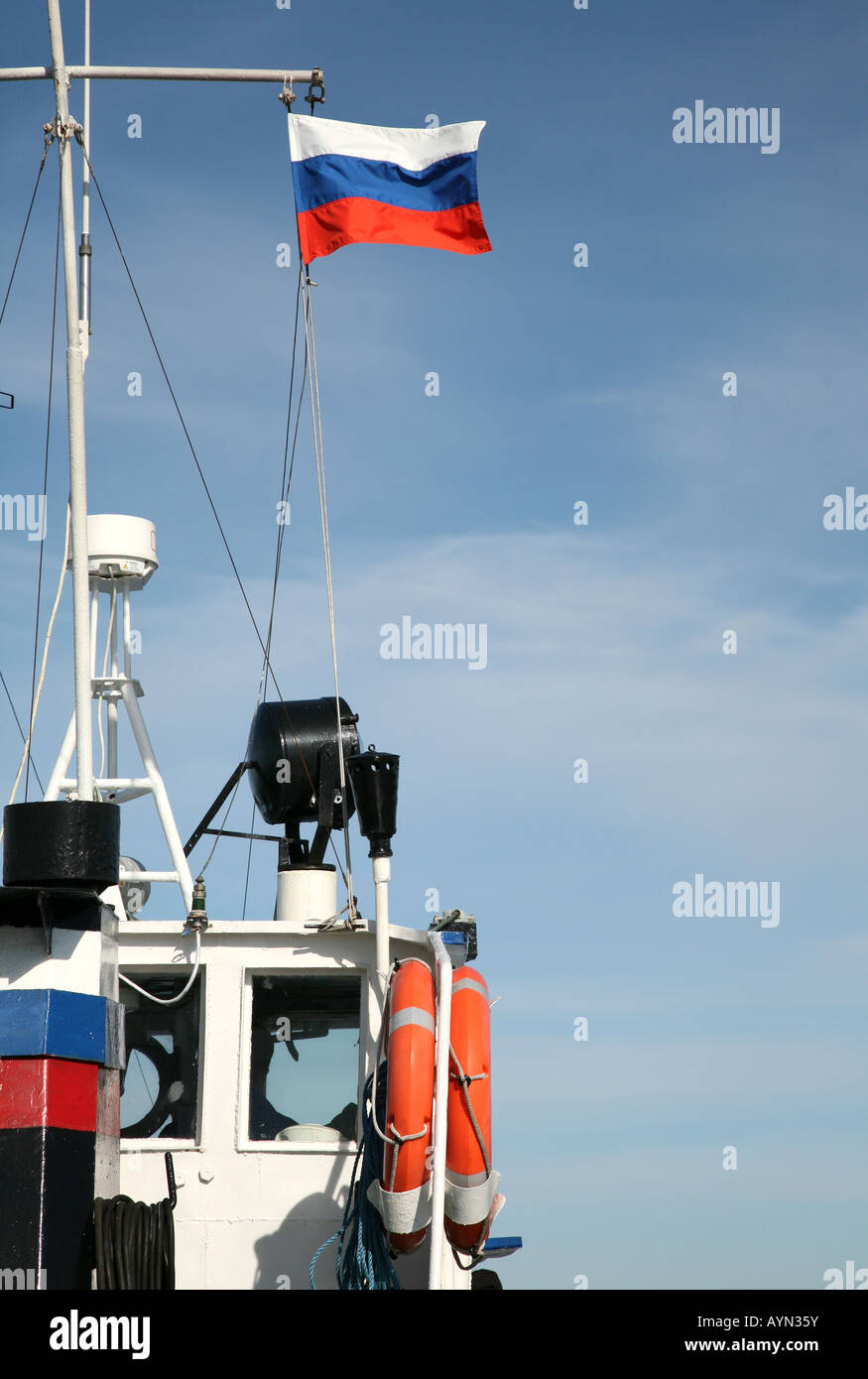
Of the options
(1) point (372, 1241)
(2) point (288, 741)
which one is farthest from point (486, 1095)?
(2) point (288, 741)

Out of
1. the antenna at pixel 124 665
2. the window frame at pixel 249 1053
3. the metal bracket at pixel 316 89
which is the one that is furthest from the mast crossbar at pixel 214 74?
the window frame at pixel 249 1053

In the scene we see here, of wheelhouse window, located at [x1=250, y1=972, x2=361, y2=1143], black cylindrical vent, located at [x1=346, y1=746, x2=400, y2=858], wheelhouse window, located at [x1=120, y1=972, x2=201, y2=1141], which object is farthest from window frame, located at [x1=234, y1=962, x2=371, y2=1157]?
black cylindrical vent, located at [x1=346, y1=746, x2=400, y2=858]

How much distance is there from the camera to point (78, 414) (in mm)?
11961

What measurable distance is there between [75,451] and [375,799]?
341 centimetres

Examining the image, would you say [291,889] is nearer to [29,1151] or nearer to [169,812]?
[169,812]

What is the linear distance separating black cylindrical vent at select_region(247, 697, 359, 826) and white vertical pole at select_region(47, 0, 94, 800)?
2.15 m

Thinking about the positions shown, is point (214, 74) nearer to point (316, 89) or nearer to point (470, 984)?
point (316, 89)

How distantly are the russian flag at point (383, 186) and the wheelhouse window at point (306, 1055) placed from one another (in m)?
5.94

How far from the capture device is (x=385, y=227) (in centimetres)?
1364

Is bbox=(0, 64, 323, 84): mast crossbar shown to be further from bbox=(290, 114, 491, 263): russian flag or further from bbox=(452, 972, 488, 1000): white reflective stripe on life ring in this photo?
bbox=(452, 972, 488, 1000): white reflective stripe on life ring

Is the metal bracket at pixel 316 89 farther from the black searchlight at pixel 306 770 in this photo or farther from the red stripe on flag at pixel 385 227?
the black searchlight at pixel 306 770

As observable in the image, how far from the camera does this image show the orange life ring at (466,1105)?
401 inches
